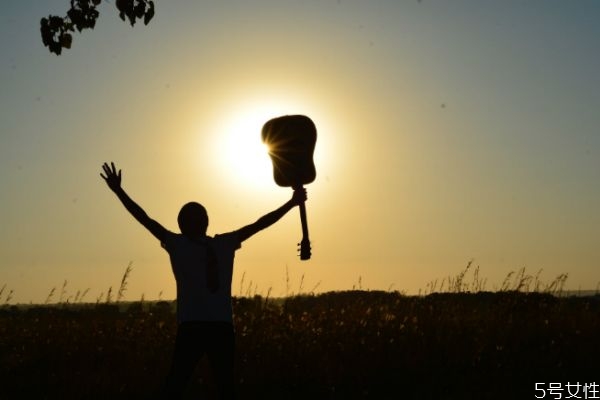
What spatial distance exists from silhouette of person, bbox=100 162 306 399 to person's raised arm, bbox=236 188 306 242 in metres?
0.12

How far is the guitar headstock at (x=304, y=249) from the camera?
7.05 metres

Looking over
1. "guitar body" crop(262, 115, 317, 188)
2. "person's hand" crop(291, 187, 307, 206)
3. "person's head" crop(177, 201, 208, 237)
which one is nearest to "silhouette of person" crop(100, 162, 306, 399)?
"person's head" crop(177, 201, 208, 237)

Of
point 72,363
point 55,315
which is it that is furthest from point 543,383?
point 55,315

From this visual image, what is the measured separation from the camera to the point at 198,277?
5.98 meters

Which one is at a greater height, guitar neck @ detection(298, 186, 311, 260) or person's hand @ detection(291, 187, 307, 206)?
person's hand @ detection(291, 187, 307, 206)

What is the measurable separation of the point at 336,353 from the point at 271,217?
128 inches

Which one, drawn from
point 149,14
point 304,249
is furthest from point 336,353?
point 149,14

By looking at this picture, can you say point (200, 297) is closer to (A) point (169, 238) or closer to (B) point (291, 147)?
(A) point (169, 238)

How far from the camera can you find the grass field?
27.5 feet

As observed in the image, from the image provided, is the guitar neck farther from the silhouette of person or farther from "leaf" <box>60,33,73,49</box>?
"leaf" <box>60,33,73,49</box>

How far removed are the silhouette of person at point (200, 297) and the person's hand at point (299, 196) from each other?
0.84m

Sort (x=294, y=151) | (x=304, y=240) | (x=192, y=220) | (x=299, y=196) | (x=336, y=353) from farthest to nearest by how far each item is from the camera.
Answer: (x=336, y=353) → (x=294, y=151) → (x=304, y=240) → (x=299, y=196) → (x=192, y=220)

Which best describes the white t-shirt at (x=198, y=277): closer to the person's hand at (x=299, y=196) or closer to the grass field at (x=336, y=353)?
the person's hand at (x=299, y=196)

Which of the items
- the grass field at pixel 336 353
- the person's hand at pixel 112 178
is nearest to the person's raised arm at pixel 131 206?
the person's hand at pixel 112 178
